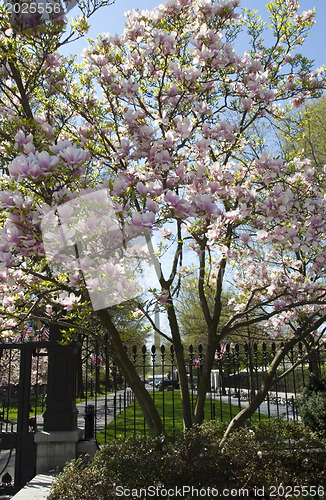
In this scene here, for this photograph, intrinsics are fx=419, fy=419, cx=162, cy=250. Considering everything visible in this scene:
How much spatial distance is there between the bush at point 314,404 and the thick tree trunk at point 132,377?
281cm

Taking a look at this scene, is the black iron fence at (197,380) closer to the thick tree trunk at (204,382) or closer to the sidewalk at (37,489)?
the thick tree trunk at (204,382)

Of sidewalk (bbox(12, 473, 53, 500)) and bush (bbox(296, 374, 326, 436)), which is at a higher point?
bush (bbox(296, 374, 326, 436))

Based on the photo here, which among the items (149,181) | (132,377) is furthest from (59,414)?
(149,181)

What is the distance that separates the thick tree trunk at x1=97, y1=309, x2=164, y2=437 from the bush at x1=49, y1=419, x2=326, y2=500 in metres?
0.37

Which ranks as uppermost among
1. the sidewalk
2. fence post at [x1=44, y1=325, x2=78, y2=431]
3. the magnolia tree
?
the magnolia tree

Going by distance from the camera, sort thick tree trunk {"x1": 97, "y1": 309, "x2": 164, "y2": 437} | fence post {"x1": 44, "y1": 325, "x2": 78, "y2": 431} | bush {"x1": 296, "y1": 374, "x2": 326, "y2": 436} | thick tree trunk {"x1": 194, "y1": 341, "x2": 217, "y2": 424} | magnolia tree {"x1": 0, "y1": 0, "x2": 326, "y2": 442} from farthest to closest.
→ 1. bush {"x1": 296, "y1": 374, "x2": 326, "y2": 436}
2. fence post {"x1": 44, "y1": 325, "x2": 78, "y2": 431}
3. thick tree trunk {"x1": 194, "y1": 341, "x2": 217, "y2": 424}
4. thick tree trunk {"x1": 97, "y1": 309, "x2": 164, "y2": 437}
5. magnolia tree {"x1": 0, "y1": 0, "x2": 326, "y2": 442}

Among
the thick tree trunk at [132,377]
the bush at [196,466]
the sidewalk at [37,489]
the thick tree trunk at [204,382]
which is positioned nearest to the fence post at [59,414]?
the sidewalk at [37,489]

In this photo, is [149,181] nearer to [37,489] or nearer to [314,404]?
[37,489]

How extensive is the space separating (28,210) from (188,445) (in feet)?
8.61

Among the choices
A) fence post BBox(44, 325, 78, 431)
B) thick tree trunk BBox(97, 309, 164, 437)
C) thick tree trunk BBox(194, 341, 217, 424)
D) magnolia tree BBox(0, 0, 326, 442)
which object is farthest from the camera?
fence post BBox(44, 325, 78, 431)

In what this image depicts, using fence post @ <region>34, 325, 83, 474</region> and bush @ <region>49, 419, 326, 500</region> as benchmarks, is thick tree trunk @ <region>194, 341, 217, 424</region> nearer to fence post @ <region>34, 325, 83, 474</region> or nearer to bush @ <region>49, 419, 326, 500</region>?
bush @ <region>49, 419, 326, 500</region>

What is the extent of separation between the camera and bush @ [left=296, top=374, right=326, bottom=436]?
625cm

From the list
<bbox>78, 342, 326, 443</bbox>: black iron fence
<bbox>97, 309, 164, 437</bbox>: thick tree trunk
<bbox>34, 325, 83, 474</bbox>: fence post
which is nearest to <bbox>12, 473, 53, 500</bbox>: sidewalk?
<bbox>34, 325, 83, 474</bbox>: fence post

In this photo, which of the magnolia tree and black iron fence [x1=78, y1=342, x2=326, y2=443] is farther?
black iron fence [x1=78, y1=342, x2=326, y2=443]
